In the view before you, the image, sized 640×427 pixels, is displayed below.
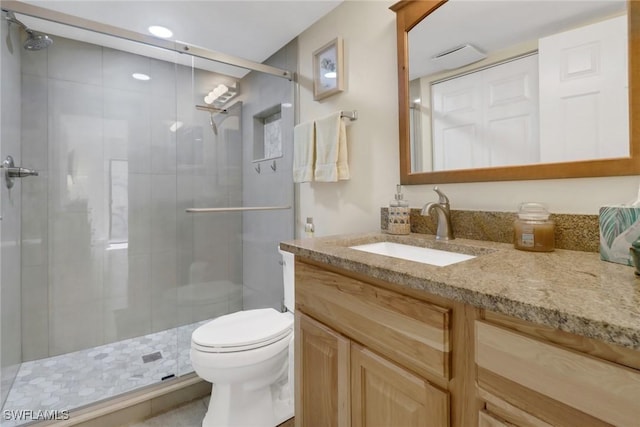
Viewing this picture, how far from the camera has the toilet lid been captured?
1304 millimetres

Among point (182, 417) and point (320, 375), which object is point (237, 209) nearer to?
point (182, 417)

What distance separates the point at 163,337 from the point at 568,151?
8.55ft

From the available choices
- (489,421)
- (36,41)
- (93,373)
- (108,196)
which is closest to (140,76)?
(36,41)

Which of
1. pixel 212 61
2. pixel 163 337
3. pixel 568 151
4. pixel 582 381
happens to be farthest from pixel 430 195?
pixel 163 337

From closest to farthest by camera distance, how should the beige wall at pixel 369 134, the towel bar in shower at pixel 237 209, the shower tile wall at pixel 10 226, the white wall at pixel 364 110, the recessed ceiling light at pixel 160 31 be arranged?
the beige wall at pixel 369 134
the white wall at pixel 364 110
the shower tile wall at pixel 10 226
the recessed ceiling light at pixel 160 31
the towel bar in shower at pixel 237 209

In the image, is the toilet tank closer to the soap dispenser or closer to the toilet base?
the toilet base

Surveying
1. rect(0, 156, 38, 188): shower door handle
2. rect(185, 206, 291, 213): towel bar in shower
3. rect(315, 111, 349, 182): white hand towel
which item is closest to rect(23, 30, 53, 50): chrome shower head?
rect(0, 156, 38, 188): shower door handle

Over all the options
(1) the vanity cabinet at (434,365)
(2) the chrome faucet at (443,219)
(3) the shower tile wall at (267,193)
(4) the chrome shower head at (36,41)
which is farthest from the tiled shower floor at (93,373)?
(4) the chrome shower head at (36,41)

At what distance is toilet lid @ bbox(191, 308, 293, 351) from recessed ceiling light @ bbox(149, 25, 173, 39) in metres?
1.88

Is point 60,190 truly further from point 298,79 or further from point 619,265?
point 619,265

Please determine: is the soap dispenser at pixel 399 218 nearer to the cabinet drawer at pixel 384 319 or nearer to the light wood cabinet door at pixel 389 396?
the cabinet drawer at pixel 384 319

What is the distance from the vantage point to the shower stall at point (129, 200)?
5.87 feet

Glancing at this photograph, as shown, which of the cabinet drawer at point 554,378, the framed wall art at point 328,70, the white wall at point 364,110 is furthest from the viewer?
the framed wall art at point 328,70

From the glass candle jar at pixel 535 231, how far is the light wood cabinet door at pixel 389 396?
527 mm
